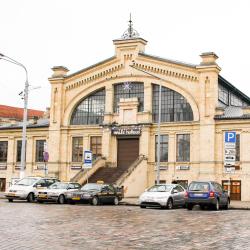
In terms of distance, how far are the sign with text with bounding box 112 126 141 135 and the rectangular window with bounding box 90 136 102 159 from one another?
199 centimetres

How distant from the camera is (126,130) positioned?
46562 millimetres

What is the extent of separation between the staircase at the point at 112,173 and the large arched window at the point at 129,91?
544cm

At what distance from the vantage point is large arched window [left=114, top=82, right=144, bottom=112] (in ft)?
154

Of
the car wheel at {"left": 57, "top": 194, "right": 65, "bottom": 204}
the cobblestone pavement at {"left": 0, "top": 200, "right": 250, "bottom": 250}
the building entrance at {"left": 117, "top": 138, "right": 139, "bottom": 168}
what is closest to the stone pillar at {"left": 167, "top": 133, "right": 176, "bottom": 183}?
the building entrance at {"left": 117, "top": 138, "right": 139, "bottom": 168}

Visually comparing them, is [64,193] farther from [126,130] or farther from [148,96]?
[148,96]

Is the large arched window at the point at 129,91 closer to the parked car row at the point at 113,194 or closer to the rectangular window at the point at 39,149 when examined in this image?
the rectangular window at the point at 39,149

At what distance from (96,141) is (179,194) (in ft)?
61.2

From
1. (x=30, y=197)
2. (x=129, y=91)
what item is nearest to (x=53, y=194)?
(x=30, y=197)

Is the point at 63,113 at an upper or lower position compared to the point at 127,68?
lower

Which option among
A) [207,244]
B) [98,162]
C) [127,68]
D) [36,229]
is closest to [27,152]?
[98,162]

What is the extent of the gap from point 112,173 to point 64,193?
1197cm

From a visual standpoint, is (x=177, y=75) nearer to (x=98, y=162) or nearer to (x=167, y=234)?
(x=98, y=162)

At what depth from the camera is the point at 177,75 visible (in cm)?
4481

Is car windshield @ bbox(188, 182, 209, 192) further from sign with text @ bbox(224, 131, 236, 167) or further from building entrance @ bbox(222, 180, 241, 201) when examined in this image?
building entrance @ bbox(222, 180, 241, 201)
